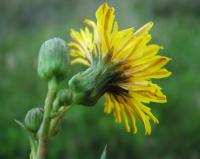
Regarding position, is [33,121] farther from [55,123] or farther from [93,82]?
[93,82]

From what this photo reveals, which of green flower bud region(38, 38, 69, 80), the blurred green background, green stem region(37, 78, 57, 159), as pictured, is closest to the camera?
green stem region(37, 78, 57, 159)

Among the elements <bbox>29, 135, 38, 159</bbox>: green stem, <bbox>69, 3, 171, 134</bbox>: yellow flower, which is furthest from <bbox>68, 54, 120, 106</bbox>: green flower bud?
<bbox>29, 135, 38, 159</bbox>: green stem

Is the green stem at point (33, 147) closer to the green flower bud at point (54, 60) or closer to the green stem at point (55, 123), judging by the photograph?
the green stem at point (55, 123)

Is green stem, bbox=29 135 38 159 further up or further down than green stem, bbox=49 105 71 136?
further down

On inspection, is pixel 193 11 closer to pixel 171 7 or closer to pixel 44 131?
pixel 171 7

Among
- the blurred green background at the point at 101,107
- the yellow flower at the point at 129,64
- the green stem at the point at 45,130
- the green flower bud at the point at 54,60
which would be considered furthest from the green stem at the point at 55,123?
the blurred green background at the point at 101,107

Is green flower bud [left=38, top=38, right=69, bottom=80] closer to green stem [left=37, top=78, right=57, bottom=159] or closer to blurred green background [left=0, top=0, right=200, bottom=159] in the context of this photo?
green stem [left=37, top=78, right=57, bottom=159]
